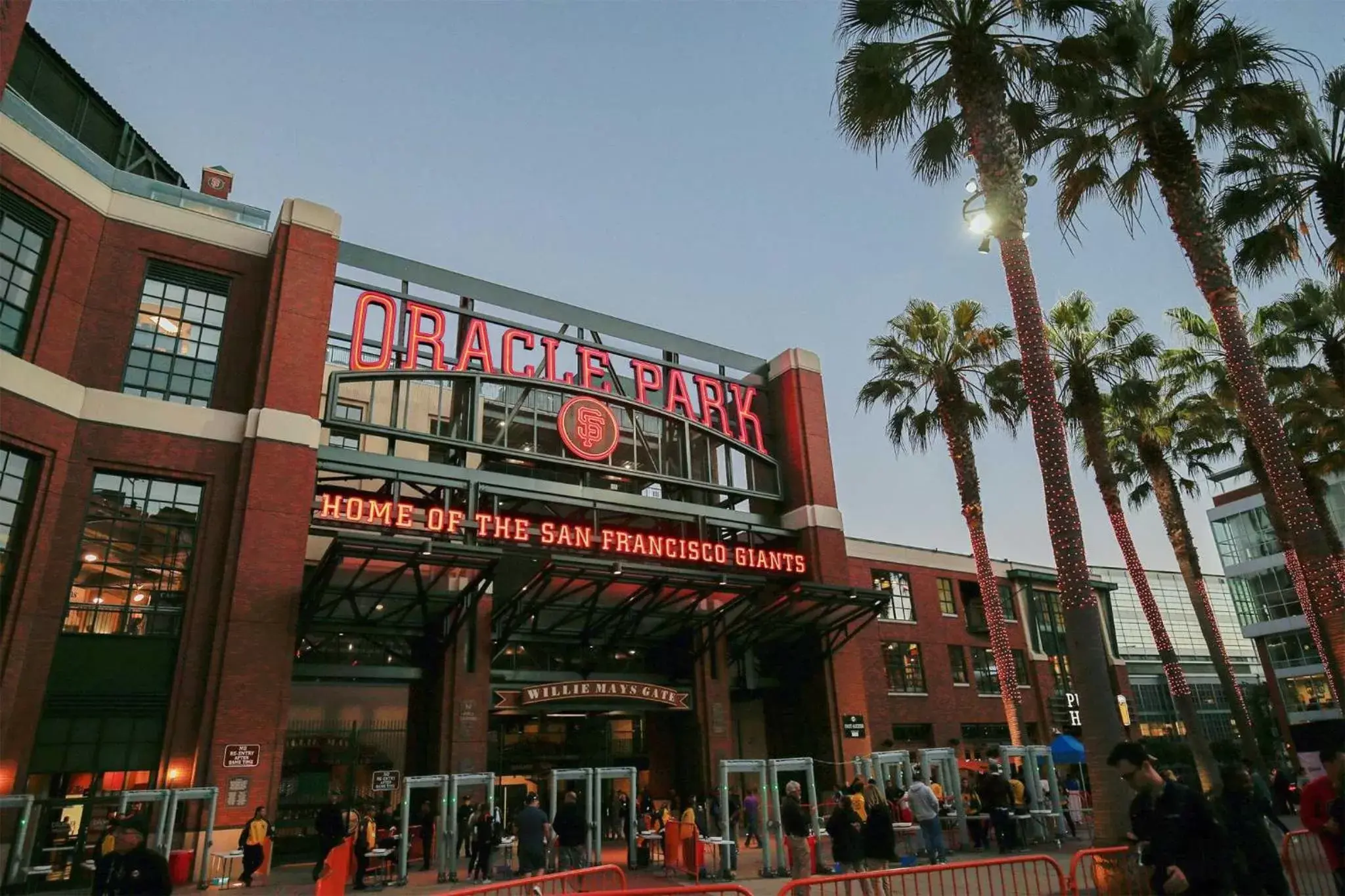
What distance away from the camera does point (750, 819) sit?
80.8 ft

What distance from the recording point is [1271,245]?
778 inches

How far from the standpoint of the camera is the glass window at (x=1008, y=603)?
145 ft

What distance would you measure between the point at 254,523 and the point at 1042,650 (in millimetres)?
39669

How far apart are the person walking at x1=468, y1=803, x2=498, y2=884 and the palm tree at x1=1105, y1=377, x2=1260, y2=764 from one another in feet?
79.1

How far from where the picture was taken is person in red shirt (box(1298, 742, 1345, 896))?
768 centimetres

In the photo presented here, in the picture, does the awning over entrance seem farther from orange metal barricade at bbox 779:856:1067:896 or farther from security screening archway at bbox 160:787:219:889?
orange metal barricade at bbox 779:856:1067:896

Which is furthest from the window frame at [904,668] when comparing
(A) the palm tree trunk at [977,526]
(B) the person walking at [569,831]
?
(B) the person walking at [569,831]

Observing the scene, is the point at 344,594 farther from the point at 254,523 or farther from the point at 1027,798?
the point at 1027,798

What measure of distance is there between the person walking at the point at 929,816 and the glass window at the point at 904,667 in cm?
2069

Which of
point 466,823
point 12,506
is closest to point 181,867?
point 466,823

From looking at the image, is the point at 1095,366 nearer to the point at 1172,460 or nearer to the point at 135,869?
the point at 1172,460

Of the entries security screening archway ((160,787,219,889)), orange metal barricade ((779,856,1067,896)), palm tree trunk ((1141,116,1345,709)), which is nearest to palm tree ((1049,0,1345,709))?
palm tree trunk ((1141,116,1345,709))

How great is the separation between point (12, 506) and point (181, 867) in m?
9.25

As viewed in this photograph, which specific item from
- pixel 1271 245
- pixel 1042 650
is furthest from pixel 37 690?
pixel 1042 650
